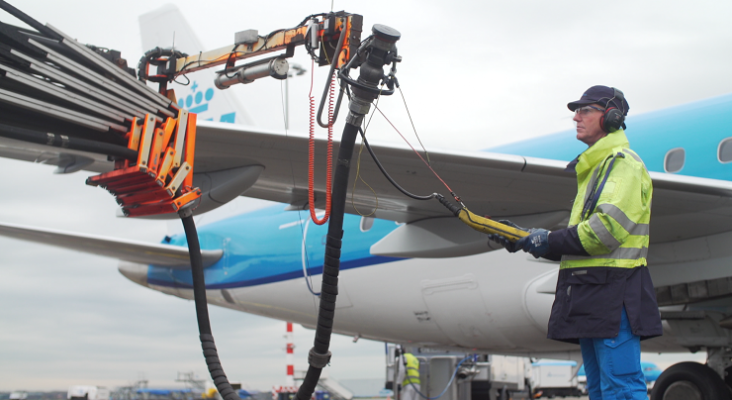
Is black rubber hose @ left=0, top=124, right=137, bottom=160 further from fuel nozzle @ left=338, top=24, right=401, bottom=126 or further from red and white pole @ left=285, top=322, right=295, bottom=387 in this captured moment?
red and white pole @ left=285, top=322, right=295, bottom=387

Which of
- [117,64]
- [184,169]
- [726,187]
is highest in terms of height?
[726,187]

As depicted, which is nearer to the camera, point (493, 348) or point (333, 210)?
point (333, 210)

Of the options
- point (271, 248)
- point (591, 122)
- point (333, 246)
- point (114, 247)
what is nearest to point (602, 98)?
point (591, 122)

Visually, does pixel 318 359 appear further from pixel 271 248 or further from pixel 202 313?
pixel 271 248

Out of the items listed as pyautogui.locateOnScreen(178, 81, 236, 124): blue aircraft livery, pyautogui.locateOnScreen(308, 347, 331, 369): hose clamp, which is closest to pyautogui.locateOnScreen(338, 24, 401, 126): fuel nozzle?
pyautogui.locateOnScreen(308, 347, 331, 369): hose clamp

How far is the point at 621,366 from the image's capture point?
2.42 m

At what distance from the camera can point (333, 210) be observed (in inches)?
88.7

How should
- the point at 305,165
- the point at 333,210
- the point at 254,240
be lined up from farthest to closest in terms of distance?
the point at 254,240
the point at 305,165
the point at 333,210

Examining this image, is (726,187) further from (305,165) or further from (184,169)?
(184,169)

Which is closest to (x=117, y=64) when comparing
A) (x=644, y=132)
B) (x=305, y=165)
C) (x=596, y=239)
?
(x=596, y=239)

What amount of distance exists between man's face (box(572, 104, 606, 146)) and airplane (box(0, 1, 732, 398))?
179 centimetres

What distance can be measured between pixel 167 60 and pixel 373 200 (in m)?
3.07

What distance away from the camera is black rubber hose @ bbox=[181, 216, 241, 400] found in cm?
246

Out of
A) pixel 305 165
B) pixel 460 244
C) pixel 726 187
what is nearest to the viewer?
pixel 726 187
